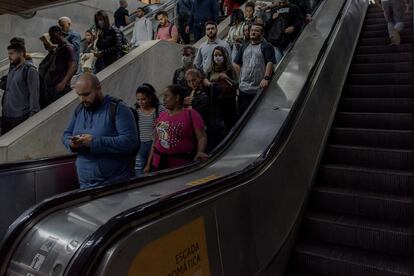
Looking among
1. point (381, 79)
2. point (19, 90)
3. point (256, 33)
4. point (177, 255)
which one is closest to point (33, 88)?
point (19, 90)

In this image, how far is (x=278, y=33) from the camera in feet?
19.2

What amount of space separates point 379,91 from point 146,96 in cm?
274

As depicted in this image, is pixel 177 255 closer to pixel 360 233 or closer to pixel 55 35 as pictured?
pixel 360 233

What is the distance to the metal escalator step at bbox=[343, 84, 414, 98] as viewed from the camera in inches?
184

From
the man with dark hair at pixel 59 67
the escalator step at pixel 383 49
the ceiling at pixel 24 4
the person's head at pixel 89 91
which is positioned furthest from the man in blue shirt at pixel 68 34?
the escalator step at pixel 383 49

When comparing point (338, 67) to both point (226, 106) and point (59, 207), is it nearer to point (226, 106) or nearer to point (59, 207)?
point (226, 106)

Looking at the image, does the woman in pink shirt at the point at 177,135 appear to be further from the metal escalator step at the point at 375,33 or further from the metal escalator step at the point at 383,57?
the metal escalator step at the point at 375,33

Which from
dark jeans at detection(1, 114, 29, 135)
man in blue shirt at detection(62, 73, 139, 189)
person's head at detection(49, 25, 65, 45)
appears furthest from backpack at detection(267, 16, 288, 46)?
man in blue shirt at detection(62, 73, 139, 189)

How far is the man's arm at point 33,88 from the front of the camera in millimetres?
4551

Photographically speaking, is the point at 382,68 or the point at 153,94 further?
the point at 382,68

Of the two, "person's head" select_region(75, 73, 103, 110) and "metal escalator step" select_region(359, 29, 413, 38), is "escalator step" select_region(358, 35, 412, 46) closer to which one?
"metal escalator step" select_region(359, 29, 413, 38)

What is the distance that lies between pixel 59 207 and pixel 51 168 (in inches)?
63.7

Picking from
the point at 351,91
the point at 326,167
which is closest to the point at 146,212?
the point at 326,167

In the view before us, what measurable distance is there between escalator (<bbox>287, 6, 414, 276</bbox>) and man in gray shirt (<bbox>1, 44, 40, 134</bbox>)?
3170mm
